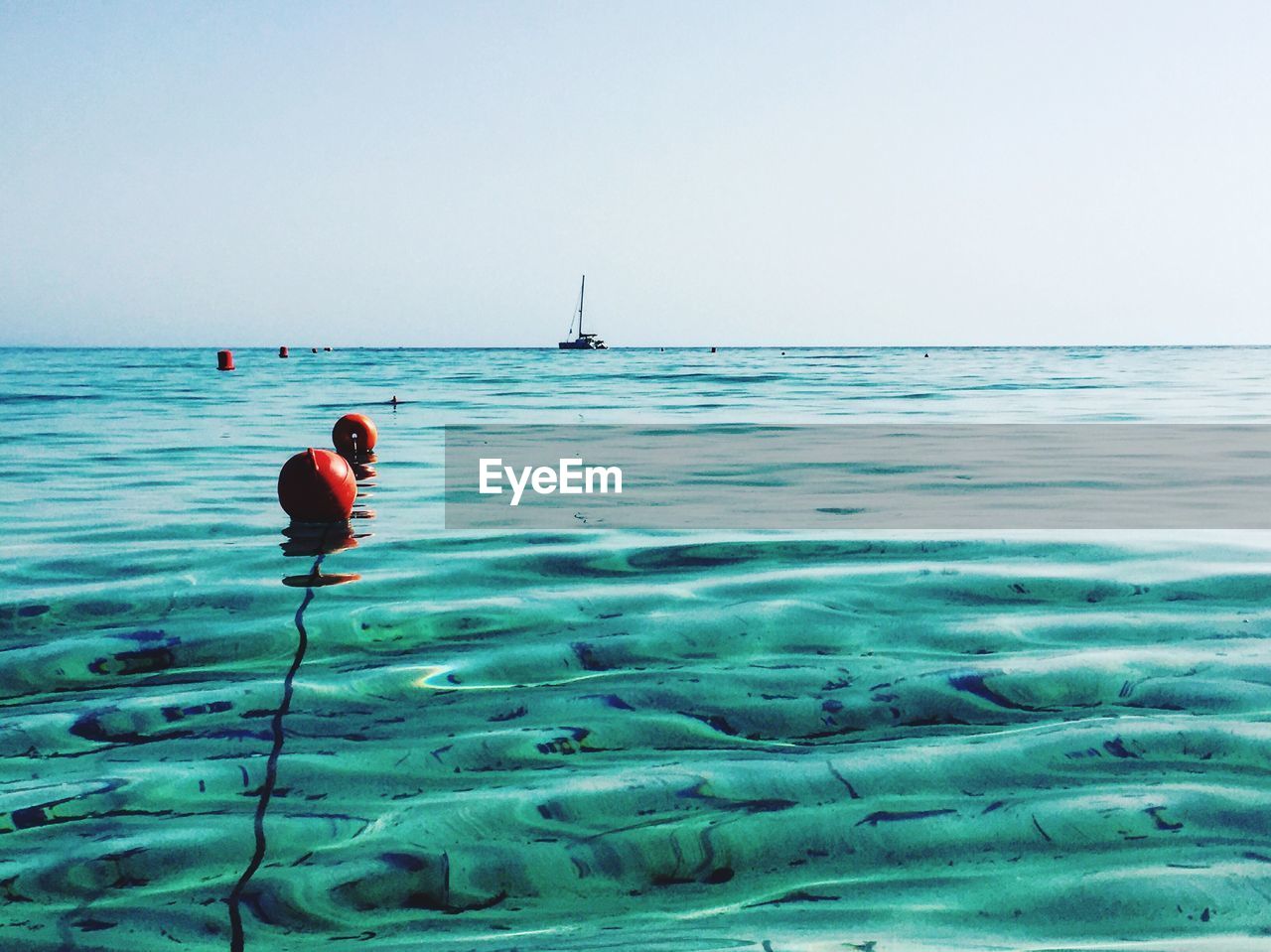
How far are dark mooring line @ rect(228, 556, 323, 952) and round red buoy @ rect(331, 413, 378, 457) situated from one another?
773 cm

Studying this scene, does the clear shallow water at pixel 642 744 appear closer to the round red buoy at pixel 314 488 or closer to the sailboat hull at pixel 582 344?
the round red buoy at pixel 314 488

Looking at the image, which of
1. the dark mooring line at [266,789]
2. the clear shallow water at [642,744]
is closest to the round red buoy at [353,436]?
the clear shallow water at [642,744]

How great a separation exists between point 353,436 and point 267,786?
9989mm

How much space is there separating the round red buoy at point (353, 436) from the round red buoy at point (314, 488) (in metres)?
4.45

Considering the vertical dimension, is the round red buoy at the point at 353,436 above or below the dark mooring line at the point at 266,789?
above

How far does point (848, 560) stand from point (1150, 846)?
152 inches

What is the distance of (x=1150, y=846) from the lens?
297 cm

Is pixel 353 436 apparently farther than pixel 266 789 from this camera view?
Yes

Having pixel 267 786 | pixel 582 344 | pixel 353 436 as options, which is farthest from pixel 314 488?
pixel 582 344

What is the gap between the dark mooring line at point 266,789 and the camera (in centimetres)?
266

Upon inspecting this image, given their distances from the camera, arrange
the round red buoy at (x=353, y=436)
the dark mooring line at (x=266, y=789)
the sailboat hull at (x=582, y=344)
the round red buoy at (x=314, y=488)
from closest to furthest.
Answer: the dark mooring line at (x=266, y=789), the round red buoy at (x=314, y=488), the round red buoy at (x=353, y=436), the sailboat hull at (x=582, y=344)

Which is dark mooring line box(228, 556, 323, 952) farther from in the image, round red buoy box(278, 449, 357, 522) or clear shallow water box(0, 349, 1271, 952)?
round red buoy box(278, 449, 357, 522)

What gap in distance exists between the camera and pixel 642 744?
3824mm

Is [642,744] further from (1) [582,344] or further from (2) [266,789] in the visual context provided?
(1) [582,344]
